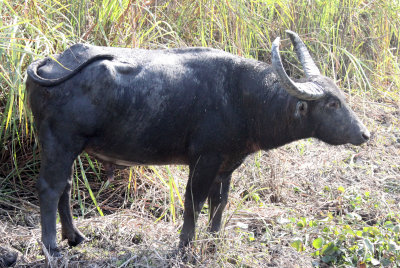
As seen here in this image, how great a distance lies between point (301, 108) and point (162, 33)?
7.74ft

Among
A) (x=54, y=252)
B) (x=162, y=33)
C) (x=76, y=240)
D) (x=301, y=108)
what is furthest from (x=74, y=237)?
(x=162, y=33)

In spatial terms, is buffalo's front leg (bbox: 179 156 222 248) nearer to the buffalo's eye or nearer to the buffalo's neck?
the buffalo's neck

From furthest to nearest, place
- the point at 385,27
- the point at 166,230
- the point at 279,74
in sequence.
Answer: the point at 385,27, the point at 166,230, the point at 279,74

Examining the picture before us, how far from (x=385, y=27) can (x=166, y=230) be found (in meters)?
4.73

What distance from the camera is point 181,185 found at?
490 cm

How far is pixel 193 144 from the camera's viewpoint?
3.60m

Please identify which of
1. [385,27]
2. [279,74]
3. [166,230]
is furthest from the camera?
[385,27]

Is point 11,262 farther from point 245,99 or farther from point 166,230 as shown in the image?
point 245,99

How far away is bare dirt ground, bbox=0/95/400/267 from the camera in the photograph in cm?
377

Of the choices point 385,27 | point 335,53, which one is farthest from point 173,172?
point 385,27

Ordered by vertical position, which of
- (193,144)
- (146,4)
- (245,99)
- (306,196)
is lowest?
(306,196)

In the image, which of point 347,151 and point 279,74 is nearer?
point 279,74

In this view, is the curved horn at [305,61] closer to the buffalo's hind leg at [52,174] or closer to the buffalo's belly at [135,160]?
the buffalo's belly at [135,160]

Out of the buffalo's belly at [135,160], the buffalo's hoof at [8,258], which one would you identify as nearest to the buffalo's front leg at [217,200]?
the buffalo's belly at [135,160]
